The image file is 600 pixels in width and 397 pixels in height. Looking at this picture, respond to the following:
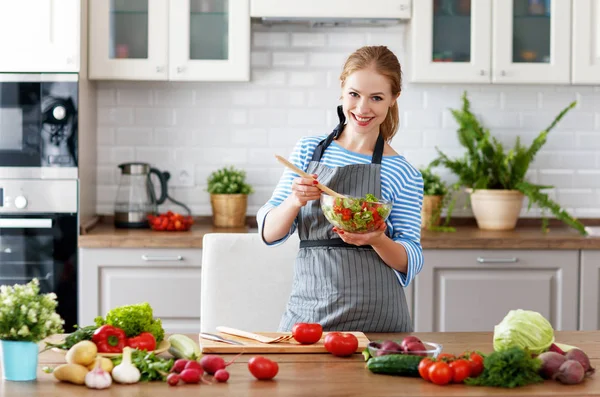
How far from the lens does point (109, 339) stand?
A: 6.26ft

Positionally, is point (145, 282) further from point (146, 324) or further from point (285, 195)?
point (146, 324)

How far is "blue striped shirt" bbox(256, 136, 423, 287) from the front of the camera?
2500 millimetres

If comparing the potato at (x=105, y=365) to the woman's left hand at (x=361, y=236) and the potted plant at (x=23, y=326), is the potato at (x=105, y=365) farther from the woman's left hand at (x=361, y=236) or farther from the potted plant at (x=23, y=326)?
the woman's left hand at (x=361, y=236)

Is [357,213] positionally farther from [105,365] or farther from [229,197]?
[229,197]

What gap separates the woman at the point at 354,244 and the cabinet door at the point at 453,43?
150cm

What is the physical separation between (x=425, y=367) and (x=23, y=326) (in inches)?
31.5

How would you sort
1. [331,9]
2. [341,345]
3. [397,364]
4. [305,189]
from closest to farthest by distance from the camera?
[397,364] < [341,345] < [305,189] < [331,9]

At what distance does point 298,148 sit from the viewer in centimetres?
268

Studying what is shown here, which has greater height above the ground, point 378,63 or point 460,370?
point 378,63

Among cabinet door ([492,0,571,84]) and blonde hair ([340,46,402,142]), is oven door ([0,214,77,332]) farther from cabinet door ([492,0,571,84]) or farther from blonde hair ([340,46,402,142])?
cabinet door ([492,0,571,84])

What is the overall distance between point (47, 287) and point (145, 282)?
43 cm

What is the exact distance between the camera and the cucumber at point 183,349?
1885 millimetres

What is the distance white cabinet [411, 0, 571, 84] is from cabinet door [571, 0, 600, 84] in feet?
0.12

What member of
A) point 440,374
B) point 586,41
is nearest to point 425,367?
point 440,374
